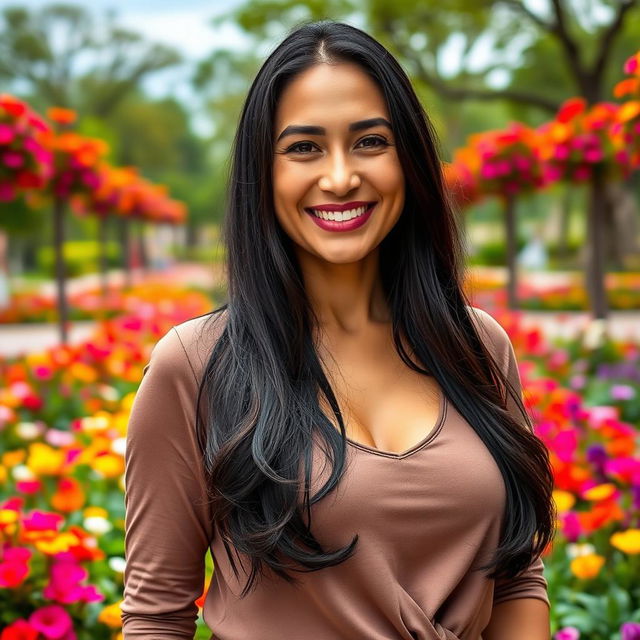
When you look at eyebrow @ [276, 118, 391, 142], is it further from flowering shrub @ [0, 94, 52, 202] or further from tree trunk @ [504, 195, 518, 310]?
tree trunk @ [504, 195, 518, 310]

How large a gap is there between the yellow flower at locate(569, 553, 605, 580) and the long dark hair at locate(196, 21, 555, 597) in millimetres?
1099

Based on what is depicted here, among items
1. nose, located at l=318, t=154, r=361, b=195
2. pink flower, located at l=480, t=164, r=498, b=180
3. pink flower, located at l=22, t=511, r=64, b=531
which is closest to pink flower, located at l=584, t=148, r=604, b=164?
pink flower, located at l=480, t=164, r=498, b=180

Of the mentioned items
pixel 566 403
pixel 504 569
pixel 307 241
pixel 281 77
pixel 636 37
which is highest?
pixel 636 37

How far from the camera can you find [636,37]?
20688mm

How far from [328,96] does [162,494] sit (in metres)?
0.66

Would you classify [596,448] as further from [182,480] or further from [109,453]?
[182,480]

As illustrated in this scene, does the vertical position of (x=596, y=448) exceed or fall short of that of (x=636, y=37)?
it falls short

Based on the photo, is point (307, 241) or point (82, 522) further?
point (82, 522)

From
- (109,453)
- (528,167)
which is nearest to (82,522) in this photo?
(109,453)

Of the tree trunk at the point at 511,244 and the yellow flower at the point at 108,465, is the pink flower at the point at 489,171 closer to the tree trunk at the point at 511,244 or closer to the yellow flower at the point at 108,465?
the tree trunk at the point at 511,244

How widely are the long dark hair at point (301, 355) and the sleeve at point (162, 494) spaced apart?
1.2 inches

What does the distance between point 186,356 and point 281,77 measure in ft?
1.52

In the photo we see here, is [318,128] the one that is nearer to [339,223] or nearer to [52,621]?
[339,223]

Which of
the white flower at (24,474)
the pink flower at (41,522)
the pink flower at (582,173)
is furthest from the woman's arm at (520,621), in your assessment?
the pink flower at (582,173)
